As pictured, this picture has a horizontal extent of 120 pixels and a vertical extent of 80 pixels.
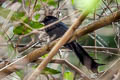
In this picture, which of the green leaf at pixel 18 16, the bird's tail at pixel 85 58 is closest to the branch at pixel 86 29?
the bird's tail at pixel 85 58

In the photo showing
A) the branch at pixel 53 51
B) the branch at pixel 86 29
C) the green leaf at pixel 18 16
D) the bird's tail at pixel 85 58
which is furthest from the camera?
the green leaf at pixel 18 16

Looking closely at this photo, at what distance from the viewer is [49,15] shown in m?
2.97

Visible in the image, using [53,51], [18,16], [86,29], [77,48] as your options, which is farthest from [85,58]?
[53,51]

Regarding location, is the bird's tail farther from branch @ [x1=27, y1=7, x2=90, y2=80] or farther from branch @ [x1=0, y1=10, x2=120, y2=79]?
branch @ [x1=27, y1=7, x2=90, y2=80]

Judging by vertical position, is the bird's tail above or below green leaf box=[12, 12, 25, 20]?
below

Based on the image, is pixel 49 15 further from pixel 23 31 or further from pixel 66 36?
pixel 66 36

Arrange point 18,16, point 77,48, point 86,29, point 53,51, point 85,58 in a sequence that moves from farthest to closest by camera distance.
Result: point 77,48, point 18,16, point 85,58, point 86,29, point 53,51

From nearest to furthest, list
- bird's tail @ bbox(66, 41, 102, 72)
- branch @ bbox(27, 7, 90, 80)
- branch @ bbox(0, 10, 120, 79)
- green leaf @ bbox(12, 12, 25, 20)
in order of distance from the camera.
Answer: branch @ bbox(27, 7, 90, 80), branch @ bbox(0, 10, 120, 79), bird's tail @ bbox(66, 41, 102, 72), green leaf @ bbox(12, 12, 25, 20)

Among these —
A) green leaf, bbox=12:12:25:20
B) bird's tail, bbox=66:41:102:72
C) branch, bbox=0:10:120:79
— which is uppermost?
green leaf, bbox=12:12:25:20

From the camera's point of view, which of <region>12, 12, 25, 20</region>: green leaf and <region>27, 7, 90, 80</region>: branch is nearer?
<region>27, 7, 90, 80</region>: branch

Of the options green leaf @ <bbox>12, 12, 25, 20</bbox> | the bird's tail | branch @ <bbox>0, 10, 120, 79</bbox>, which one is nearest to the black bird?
the bird's tail

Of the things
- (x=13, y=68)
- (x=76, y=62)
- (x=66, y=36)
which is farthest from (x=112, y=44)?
(x=66, y=36)

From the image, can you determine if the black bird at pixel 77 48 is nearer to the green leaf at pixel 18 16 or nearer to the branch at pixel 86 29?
the branch at pixel 86 29

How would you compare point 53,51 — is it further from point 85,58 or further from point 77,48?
point 77,48
